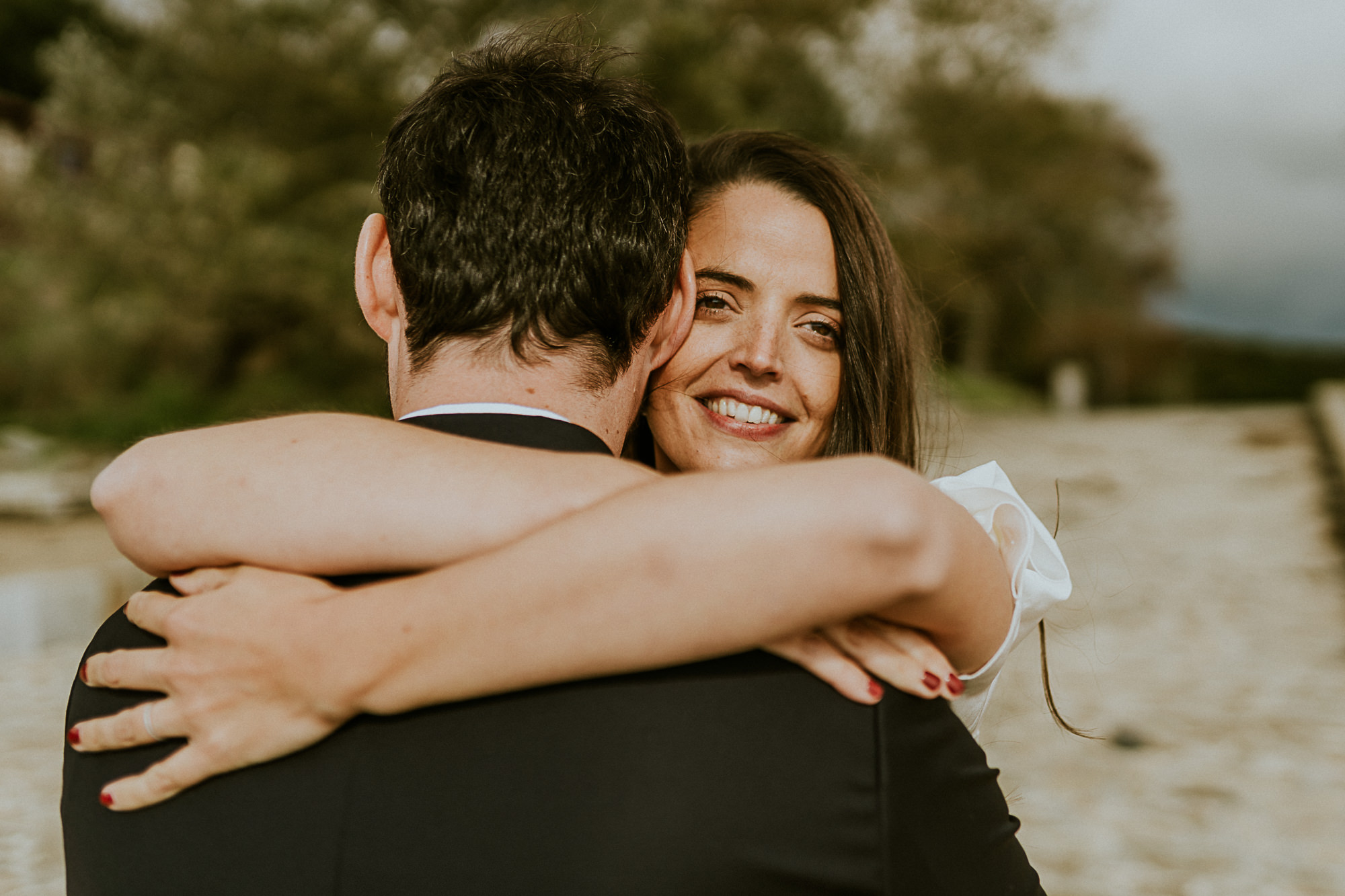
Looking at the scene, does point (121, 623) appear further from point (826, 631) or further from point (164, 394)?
point (164, 394)

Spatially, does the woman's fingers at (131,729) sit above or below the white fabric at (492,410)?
below

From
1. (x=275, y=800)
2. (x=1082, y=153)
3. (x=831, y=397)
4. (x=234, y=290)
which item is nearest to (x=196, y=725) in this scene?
(x=275, y=800)

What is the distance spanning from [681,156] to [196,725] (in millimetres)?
1107

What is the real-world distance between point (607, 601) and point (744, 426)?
4.61ft

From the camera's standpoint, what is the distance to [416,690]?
1.11 metres

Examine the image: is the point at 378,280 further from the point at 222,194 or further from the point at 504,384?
the point at 222,194

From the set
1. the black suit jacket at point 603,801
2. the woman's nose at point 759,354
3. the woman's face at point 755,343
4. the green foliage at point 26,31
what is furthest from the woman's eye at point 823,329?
the green foliage at point 26,31

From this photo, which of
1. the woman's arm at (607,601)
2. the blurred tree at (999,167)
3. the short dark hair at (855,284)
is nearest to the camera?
the woman's arm at (607,601)

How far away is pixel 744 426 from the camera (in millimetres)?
2438

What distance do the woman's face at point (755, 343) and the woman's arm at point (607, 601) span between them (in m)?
1.25

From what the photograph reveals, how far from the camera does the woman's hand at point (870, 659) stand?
1161 mm

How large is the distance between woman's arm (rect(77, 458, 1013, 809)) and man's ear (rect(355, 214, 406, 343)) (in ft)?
1.78

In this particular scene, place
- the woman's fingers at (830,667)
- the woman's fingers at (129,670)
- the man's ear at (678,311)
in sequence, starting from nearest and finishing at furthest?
the woman's fingers at (830,667) → the woman's fingers at (129,670) → the man's ear at (678,311)

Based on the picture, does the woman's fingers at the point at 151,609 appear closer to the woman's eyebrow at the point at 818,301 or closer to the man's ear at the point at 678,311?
the man's ear at the point at 678,311
